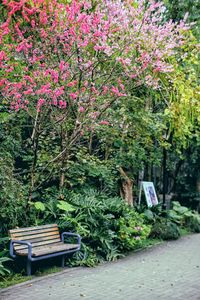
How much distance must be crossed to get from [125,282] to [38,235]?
208 cm

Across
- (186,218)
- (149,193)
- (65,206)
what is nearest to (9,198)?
(65,206)

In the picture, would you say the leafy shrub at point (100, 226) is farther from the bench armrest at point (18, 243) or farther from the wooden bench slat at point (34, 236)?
the bench armrest at point (18, 243)

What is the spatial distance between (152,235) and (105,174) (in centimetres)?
241

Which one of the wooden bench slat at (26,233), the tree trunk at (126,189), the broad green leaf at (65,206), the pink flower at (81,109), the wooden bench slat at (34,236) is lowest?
the wooden bench slat at (34,236)

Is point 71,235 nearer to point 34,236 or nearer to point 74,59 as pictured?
point 34,236

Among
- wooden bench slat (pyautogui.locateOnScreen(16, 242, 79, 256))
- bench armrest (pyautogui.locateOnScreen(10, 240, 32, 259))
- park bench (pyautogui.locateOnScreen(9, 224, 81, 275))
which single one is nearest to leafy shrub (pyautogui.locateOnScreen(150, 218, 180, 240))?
park bench (pyautogui.locateOnScreen(9, 224, 81, 275))

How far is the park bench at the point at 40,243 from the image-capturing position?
865 cm

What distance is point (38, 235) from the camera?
31.0 ft

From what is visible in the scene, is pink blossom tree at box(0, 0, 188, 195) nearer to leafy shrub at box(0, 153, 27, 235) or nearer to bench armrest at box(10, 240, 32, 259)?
leafy shrub at box(0, 153, 27, 235)

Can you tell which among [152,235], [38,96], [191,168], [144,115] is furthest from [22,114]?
[191,168]

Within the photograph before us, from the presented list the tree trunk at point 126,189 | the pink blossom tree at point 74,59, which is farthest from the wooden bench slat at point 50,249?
the tree trunk at point 126,189

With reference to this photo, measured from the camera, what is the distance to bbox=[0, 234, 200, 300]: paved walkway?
7.51 meters

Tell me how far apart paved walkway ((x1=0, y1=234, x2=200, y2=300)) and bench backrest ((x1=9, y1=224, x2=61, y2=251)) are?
769 mm

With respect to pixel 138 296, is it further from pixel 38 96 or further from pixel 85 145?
pixel 85 145
